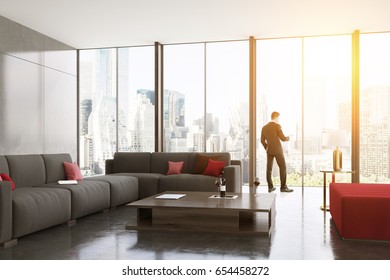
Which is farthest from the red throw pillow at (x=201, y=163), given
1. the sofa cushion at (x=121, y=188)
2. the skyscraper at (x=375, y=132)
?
the skyscraper at (x=375, y=132)

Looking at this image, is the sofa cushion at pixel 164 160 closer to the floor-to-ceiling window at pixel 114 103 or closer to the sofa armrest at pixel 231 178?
the sofa armrest at pixel 231 178

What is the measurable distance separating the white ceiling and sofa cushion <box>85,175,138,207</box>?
2.70 metres

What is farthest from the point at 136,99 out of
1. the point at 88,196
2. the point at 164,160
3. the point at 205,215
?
the point at 205,215

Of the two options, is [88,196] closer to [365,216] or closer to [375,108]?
[365,216]

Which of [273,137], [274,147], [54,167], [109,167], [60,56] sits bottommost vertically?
[109,167]

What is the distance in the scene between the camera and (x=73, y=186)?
5.50 metres

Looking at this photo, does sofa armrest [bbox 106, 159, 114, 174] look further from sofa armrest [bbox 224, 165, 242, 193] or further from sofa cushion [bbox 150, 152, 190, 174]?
sofa armrest [bbox 224, 165, 242, 193]

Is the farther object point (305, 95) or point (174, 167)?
point (305, 95)

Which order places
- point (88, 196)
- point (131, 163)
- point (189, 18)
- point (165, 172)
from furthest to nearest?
point (131, 163) < point (165, 172) < point (189, 18) < point (88, 196)

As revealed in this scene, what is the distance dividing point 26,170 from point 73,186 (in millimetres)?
797

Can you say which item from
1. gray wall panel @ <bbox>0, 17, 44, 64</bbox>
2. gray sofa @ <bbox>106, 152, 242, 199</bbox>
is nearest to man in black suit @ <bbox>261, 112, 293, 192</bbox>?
gray sofa @ <bbox>106, 152, 242, 199</bbox>
